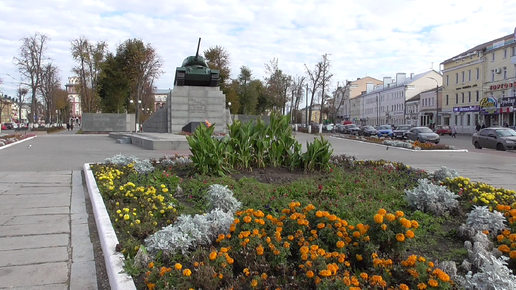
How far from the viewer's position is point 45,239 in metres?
4.62

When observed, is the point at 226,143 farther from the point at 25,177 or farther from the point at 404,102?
the point at 404,102

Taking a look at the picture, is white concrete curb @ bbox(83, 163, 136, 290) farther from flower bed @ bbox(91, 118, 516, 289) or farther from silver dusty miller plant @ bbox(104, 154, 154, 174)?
silver dusty miller plant @ bbox(104, 154, 154, 174)

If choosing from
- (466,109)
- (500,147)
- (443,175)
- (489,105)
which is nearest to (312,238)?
(443,175)

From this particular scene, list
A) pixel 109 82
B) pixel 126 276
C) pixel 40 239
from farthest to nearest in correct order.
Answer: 1. pixel 109 82
2. pixel 40 239
3. pixel 126 276

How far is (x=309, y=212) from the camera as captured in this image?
3682mm

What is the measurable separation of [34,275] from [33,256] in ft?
1.85

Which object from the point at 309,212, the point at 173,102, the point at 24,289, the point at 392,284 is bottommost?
the point at 24,289

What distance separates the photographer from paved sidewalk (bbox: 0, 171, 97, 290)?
3.50 meters

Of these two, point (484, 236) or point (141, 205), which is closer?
Answer: point (484, 236)

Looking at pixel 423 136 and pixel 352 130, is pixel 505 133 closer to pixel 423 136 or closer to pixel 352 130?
pixel 423 136

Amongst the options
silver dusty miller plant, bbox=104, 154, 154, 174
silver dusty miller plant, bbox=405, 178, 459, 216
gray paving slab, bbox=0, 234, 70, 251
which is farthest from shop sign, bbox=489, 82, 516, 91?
gray paving slab, bbox=0, 234, 70, 251

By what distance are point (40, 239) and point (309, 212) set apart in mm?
3119

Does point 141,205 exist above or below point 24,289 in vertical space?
above

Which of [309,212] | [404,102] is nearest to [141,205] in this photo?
[309,212]
